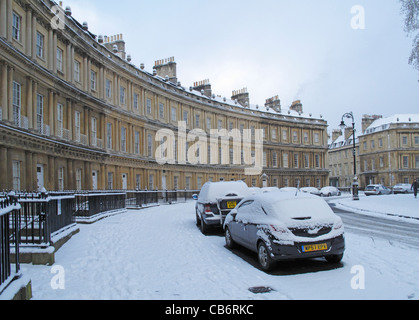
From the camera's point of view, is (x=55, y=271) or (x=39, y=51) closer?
(x=55, y=271)

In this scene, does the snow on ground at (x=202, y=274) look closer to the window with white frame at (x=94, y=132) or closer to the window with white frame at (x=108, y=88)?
the window with white frame at (x=94, y=132)

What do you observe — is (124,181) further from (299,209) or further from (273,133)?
(273,133)

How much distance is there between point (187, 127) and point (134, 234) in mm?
34325

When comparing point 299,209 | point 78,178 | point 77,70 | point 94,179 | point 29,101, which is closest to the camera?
point 299,209

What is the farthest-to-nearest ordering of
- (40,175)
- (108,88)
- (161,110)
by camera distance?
(161,110)
(108,88)
(40,175)

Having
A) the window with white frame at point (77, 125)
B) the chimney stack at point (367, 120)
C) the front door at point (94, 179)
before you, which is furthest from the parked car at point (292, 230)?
the chimney stack at point (367, 120)

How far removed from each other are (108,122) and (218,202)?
22.1 m

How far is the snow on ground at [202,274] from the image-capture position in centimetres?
589

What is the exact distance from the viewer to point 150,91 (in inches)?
1559

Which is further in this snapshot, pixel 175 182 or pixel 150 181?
pixel 175 182

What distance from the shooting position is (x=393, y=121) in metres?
72.8

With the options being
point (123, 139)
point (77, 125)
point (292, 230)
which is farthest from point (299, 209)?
point (123, 139)

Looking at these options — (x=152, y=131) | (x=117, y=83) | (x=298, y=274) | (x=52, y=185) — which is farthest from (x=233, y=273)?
(x=152, y=131)
